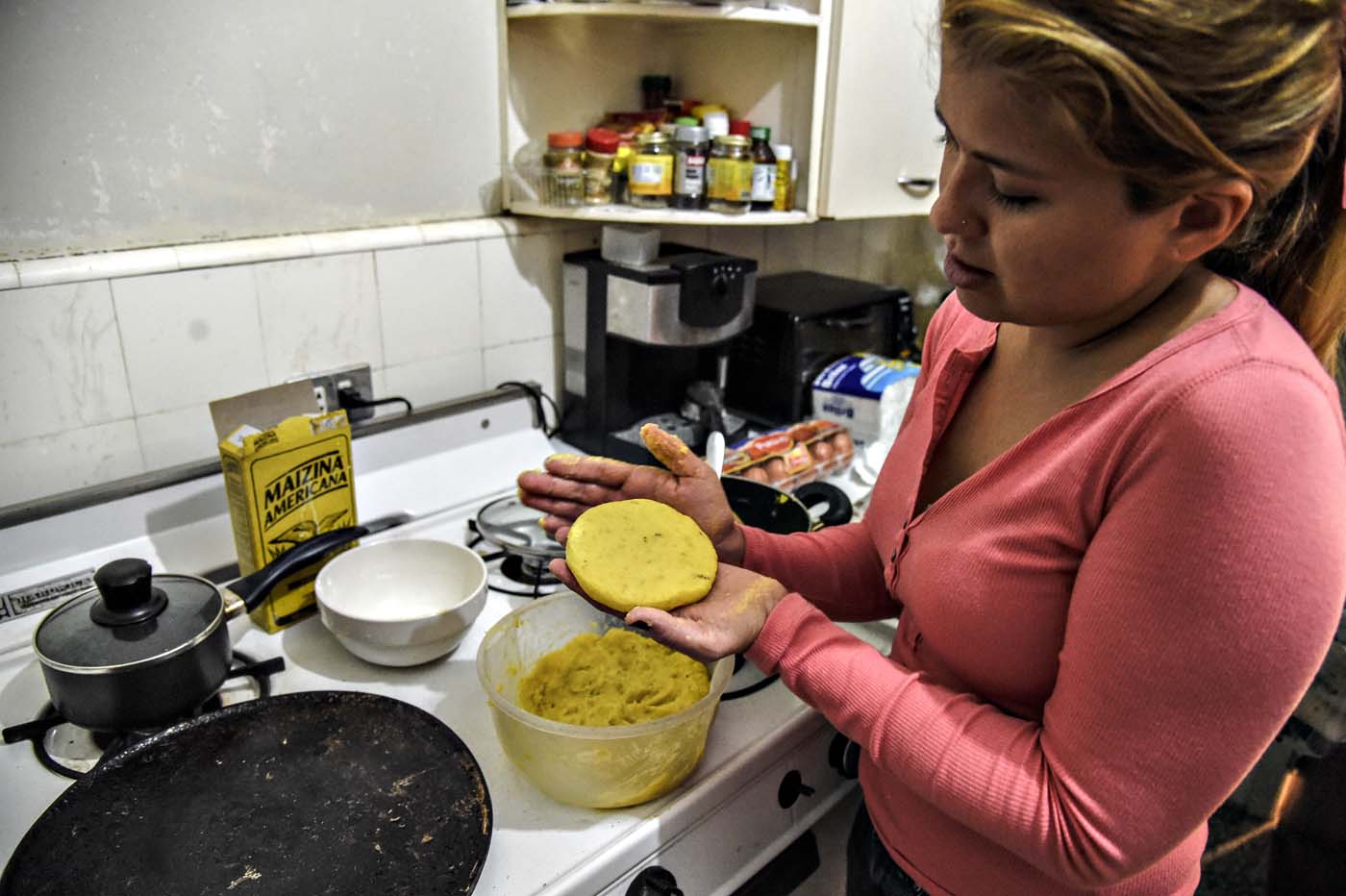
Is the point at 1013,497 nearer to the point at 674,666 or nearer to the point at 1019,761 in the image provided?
the point at 1019,761

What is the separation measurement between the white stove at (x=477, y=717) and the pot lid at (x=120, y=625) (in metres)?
0.12

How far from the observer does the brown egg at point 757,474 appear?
1.32 meters

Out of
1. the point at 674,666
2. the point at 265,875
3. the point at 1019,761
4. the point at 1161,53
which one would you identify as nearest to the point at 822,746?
the point at 674,666

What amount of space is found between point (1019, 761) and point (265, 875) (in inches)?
21.9

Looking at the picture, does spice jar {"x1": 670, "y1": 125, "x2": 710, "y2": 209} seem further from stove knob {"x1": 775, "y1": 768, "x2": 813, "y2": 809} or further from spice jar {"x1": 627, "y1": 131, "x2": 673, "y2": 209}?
stove knob {"x1": 775, "y1": 768, "x2": 813, "y2": 809}

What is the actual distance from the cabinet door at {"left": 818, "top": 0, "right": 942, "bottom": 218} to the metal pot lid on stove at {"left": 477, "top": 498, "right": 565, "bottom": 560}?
71 centimetres

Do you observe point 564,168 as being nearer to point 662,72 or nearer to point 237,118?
point 662,72

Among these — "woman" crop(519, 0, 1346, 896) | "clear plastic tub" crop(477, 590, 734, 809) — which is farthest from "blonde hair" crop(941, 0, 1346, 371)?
"clear plastic tub" crop(477, 590, 734, 809)

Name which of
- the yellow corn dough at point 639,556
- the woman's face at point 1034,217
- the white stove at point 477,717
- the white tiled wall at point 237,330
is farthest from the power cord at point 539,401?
the woman's face at point 1034,217

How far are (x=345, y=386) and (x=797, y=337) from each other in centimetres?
75

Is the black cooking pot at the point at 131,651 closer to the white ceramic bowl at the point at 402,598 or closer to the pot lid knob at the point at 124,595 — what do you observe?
the pot lid knob at the point at 124,595

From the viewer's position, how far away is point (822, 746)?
0.98 m

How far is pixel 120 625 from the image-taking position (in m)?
0.80

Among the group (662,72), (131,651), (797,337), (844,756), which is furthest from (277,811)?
(662,72)
